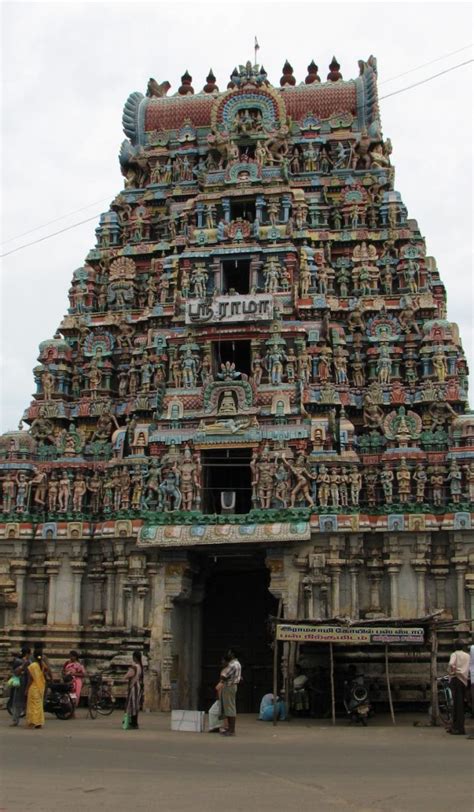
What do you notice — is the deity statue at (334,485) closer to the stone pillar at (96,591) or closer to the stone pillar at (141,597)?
the stone pillar at (141,597)

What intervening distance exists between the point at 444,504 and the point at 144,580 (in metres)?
10.4

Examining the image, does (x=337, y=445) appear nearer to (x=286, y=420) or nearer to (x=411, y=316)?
(x=286, y=420)

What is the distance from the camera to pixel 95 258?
4159 cm

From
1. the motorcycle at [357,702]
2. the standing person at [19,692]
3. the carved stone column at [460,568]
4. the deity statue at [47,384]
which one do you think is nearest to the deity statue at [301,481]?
the carved stone column at [460,568]

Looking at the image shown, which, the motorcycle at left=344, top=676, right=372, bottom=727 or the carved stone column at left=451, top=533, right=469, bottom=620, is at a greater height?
the carved stone column at left=451, top=533, right=469, bottom=620

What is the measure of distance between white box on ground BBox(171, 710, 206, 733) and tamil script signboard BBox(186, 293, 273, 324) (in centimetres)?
1521

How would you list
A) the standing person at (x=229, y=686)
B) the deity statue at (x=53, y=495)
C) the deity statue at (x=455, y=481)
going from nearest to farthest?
the standing person at (x=229, y=686)
the deity statue at (x=455, y=481)
the deity statue at (x=53, y=495)

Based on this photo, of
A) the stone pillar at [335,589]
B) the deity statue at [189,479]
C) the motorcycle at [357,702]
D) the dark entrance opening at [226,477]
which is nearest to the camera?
the motorcycle at [357,702]

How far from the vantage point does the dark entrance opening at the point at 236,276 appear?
37.1 meters

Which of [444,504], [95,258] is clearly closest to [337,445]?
[444,504]

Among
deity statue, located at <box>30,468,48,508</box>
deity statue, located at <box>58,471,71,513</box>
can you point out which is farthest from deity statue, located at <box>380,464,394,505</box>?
deity statue, located at <box>30,468,48,508</box>

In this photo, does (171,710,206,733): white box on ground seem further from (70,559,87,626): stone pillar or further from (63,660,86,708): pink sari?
(70,559,87,626): stone pillar

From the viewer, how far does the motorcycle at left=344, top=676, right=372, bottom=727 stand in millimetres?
26609

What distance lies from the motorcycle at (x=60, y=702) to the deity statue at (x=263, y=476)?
8.84m
